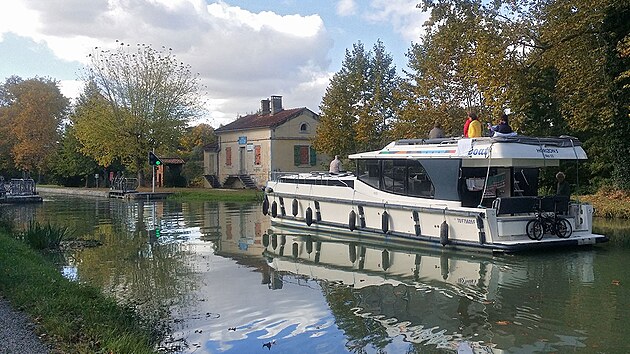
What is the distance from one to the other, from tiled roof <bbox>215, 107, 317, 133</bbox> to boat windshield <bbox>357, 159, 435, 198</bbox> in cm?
2690

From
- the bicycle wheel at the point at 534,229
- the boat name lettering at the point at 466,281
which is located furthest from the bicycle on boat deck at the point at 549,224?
the boat name lettering at the point at 466,281

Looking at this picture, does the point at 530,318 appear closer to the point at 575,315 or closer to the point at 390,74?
the point at 575,315

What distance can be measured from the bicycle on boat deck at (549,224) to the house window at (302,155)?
103ft

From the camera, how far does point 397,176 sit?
16219 millimetres

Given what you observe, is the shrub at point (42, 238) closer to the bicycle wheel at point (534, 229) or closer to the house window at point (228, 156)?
the bicycle wheel at point (534, 229)

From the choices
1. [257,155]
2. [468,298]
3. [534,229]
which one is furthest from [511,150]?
[257,155]

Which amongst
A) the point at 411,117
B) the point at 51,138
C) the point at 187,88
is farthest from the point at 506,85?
the point at 51,138

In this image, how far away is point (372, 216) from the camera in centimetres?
1672

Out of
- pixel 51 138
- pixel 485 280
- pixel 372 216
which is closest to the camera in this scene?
pixel 485 280

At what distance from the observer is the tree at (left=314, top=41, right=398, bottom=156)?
36.4 m

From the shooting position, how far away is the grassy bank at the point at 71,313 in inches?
250

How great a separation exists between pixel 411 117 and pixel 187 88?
68.7 ft

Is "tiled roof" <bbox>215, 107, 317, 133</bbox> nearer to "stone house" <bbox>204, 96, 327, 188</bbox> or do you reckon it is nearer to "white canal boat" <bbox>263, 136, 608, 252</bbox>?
"stone house" <bbox>204, 96, 327, 188</bbox>

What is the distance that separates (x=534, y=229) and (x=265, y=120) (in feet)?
110
